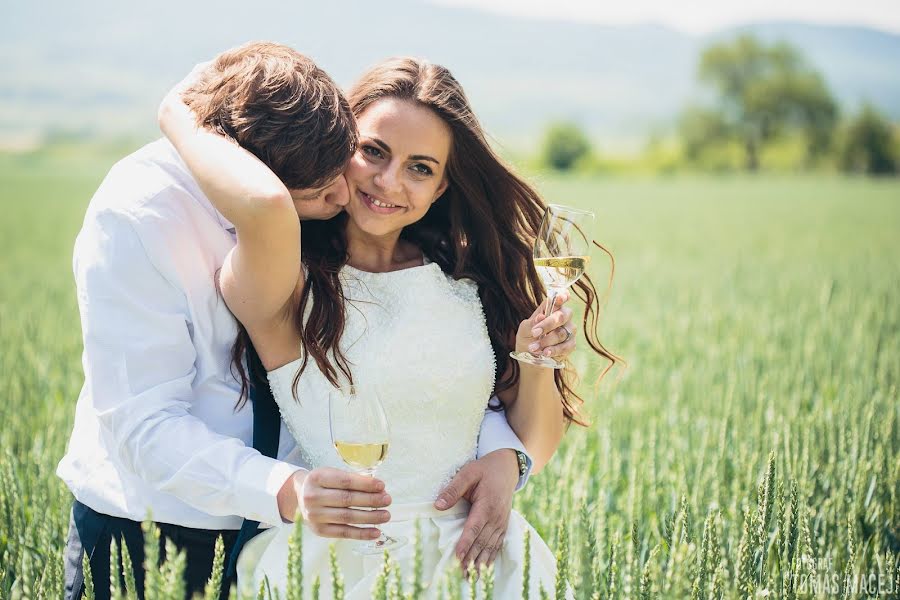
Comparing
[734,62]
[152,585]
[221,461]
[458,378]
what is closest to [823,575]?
[458,378]

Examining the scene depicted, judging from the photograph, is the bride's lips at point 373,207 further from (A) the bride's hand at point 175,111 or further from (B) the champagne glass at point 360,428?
(B) the champagne glass at point 360,428

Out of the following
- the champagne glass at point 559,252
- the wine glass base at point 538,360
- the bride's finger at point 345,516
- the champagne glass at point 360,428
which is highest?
the champagne glass at point 559,252

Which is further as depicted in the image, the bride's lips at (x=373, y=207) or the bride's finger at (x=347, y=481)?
the bride's lips at (x=373, y=207)

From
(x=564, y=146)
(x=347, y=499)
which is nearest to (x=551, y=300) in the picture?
(x=347, y=499)

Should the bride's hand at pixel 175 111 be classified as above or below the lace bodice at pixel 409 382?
above

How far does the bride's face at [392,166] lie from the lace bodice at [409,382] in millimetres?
220

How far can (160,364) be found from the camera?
2.21 meters

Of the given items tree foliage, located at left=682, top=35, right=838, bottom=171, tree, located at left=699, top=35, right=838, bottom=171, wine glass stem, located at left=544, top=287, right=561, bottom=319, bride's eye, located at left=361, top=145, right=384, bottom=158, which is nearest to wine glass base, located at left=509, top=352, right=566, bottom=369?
wine glass stem, located at left=544, top=287, right=561, bottom=319

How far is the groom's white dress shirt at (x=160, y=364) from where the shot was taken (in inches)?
83.0

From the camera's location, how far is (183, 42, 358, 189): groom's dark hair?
2.21 m

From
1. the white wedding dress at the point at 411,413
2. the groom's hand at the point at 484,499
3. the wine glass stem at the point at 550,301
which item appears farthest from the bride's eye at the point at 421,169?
the groom's hand at the point at 484,499

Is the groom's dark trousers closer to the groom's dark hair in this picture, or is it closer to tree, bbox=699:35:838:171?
the groom's dark hair

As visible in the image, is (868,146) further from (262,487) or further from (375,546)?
(262,487)

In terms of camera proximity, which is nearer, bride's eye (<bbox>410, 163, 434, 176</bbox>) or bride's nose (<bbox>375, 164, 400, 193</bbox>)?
bride's nose (<bbox>375, 164, 400, 193</bbox>)
